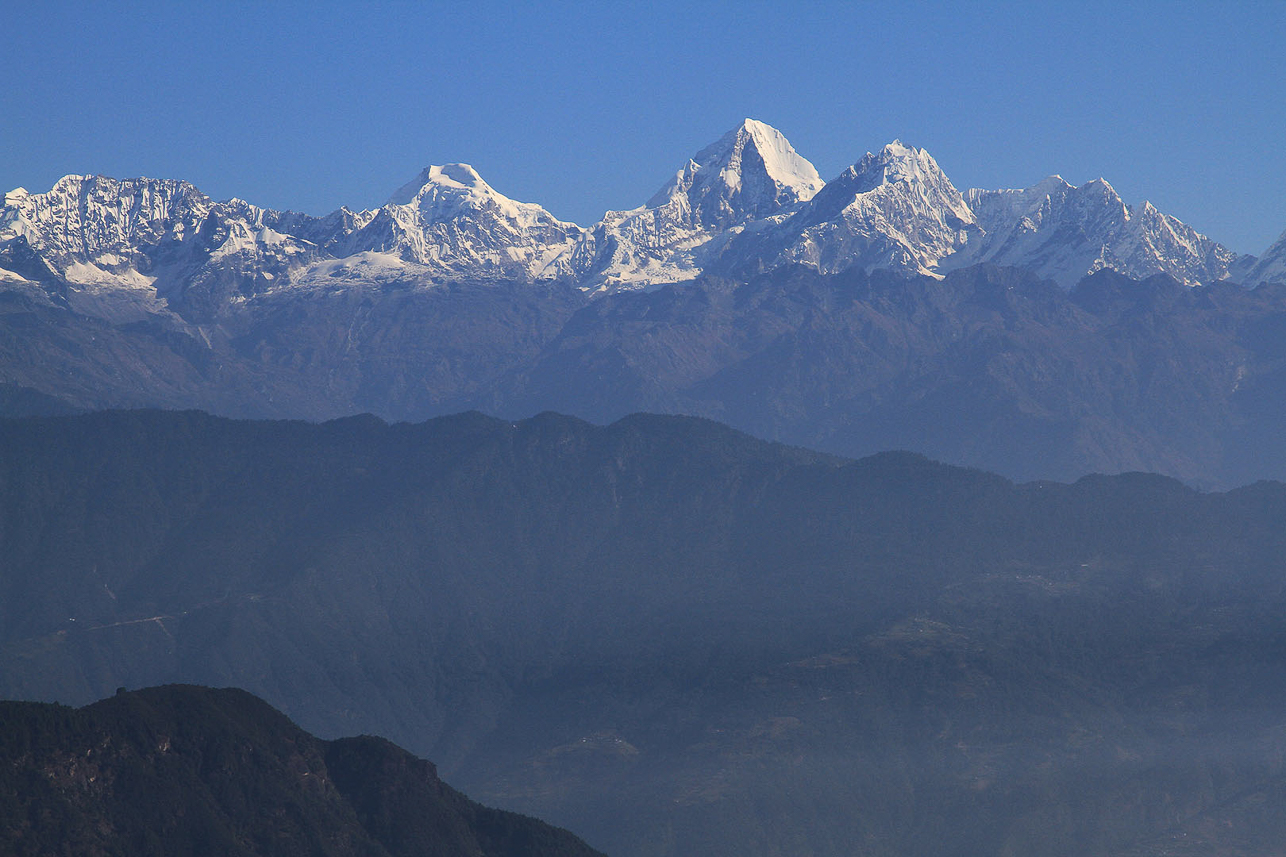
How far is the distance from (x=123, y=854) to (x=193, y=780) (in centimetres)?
1473

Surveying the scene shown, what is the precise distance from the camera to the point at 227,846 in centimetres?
19488

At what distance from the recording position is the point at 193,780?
200 m

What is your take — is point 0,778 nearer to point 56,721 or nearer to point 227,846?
point 56,721

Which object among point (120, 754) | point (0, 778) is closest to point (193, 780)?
point (120, 754)

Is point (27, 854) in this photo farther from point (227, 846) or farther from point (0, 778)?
point (227, 846)

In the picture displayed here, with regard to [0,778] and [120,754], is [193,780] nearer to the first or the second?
[120,754]

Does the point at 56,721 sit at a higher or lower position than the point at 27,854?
higher

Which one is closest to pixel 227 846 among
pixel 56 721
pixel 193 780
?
pixel 193 780

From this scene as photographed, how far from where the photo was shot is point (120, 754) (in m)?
195

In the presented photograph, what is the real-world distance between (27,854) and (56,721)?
17.3m

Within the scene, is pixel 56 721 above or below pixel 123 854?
above

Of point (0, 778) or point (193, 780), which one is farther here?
point (193, 780)

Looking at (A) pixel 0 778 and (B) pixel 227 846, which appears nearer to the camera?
(A) pixel 0 778

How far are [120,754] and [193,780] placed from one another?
30.0 ft
